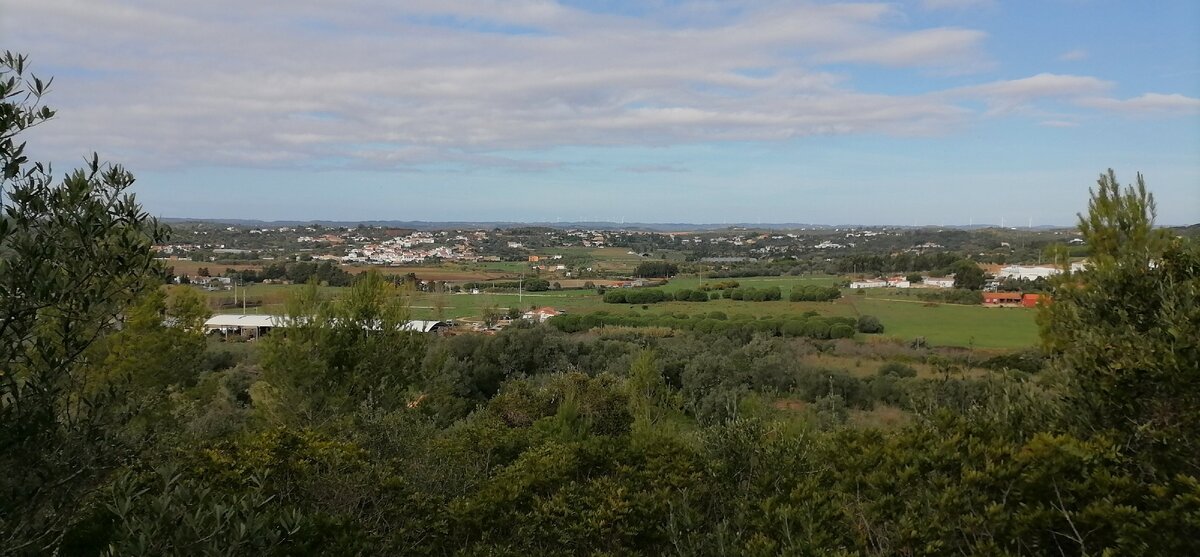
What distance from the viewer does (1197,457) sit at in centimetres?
502

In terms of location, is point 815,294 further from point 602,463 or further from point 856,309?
point 602,463

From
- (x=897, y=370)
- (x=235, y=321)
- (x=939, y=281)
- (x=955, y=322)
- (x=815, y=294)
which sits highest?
(x=939, y=281)

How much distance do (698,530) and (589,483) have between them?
3.34ft

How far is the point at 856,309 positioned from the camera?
4962cm

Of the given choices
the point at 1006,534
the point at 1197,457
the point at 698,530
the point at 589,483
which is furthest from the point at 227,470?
the point at 1197,457

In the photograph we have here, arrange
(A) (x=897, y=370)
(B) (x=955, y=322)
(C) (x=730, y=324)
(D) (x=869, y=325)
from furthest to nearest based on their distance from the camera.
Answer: (B) (x=955, y=322) → (D) (x=869, y=325) → (C) (x=730, y=324) → (A) (x=897, y=370)

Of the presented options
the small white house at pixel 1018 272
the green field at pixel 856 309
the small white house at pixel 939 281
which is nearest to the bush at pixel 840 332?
the green field at pixel 856 309

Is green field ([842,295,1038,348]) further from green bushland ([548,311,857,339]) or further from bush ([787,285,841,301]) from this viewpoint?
green bushland ([548,311,857,339])

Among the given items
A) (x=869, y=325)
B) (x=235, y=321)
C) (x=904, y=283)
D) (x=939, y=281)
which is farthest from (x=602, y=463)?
(x=904, y=283)

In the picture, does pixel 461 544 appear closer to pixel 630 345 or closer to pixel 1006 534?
pixel 1006 534

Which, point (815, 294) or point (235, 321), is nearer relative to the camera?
point (235, 321)

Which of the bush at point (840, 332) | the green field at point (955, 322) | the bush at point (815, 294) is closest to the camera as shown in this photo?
the green field at point (955, 322)

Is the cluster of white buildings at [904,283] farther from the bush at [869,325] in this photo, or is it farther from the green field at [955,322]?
the bush at [869,325]

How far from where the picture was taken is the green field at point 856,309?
39438mm
